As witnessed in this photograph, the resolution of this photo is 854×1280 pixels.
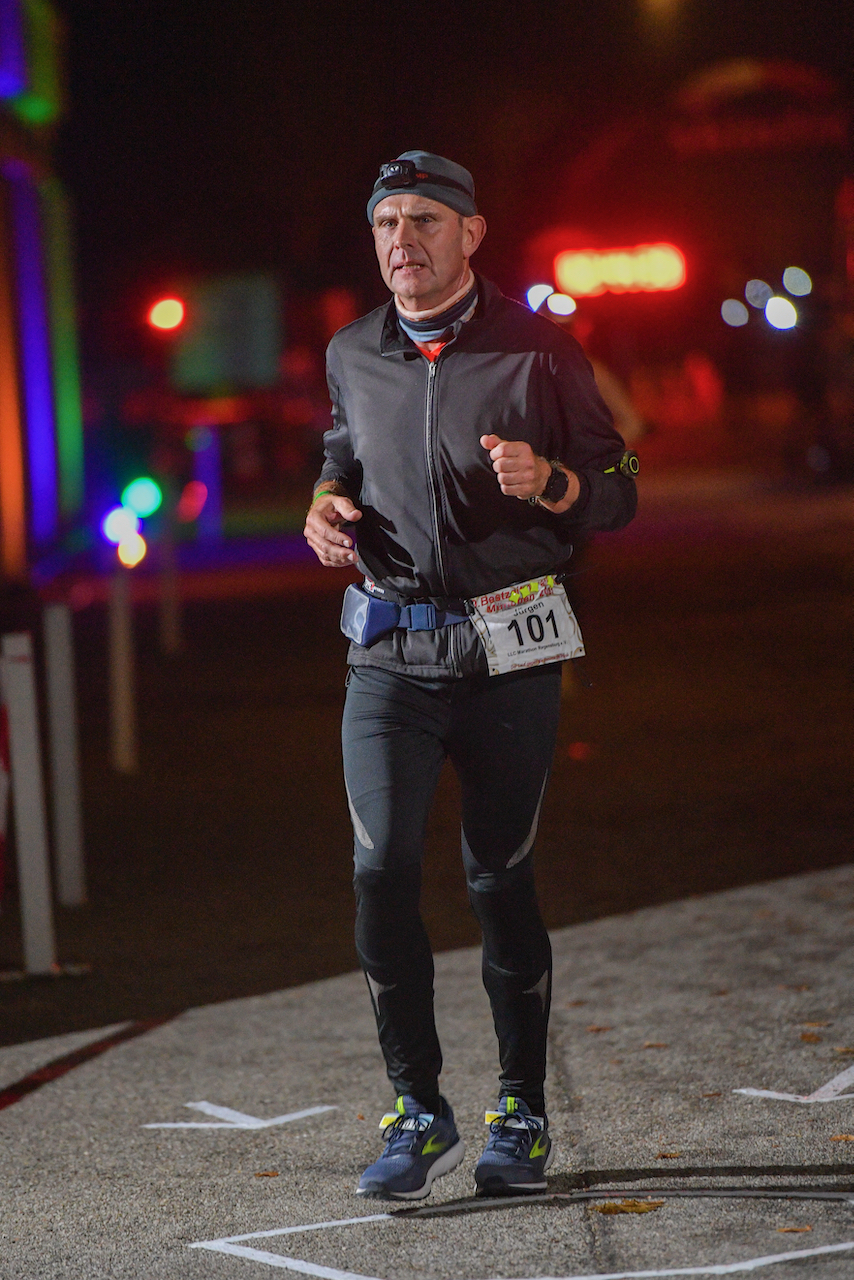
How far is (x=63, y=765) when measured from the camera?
23.9 ft

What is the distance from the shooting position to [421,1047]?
396cm

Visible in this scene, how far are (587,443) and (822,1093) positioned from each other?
1841mm

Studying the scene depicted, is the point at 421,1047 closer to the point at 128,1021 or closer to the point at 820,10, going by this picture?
the point at 128,1021

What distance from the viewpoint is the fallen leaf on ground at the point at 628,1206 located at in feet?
12.3

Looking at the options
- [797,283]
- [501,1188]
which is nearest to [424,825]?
[501,1188]

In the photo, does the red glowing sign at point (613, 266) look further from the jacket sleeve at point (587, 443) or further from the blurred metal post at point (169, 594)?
the jacket sleeve at point (587, 443)

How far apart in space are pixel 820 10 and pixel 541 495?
1821 inches

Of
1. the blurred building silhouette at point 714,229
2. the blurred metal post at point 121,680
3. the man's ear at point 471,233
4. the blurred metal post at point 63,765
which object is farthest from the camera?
the blurred building silhouette at point 714,229

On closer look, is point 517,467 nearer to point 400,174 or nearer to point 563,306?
point 400,174

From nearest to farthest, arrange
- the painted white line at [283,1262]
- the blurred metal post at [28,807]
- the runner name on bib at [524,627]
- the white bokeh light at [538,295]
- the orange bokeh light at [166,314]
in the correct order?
the painted white line at [283,1262]
the runner name on bib at [524,627]
the white bokeh light at [538,295]
the blurred metal post at [28,807]
the orange bokeh light at [166,314]

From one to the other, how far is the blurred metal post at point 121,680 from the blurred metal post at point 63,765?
2767mm

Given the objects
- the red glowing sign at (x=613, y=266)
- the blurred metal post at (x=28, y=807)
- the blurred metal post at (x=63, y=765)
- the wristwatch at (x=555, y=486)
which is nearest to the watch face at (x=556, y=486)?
the wristwatch at (x=555, y=486)

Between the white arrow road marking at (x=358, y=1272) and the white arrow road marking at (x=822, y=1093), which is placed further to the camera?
the white arrow road marking at (x=822, y=1093)

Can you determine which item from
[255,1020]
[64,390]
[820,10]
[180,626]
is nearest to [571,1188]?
[255,1020]
